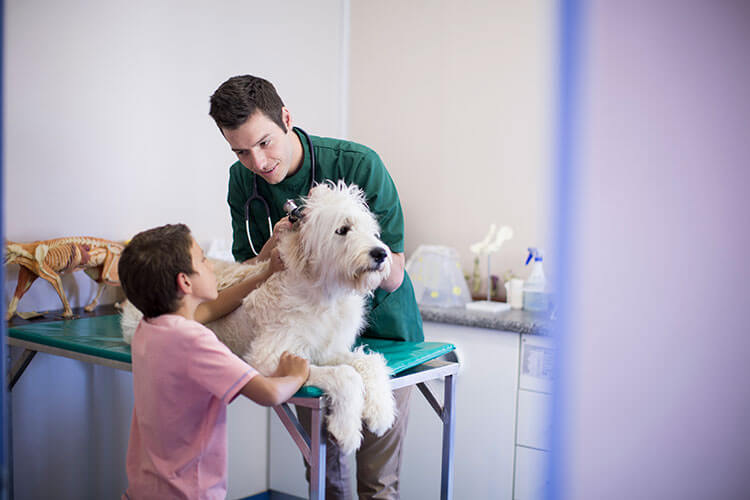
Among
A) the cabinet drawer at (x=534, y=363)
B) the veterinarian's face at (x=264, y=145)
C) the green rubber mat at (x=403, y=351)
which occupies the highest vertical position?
the veterinarian's face at (x=264, y=145)

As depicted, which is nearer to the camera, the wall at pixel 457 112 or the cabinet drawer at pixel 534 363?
the cabinet drawer at pixel 534 363

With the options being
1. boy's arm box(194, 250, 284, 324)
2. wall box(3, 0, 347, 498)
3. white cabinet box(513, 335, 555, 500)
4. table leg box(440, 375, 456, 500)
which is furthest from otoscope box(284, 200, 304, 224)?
white cabinet box(513, 335, 555, 500)

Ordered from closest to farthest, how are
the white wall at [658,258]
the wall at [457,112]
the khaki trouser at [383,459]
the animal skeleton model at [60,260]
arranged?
the white wall at [658,258] < the khaki trouser at [383,459] < the animal skeleton model at [60,260] < the wall at [457,112]

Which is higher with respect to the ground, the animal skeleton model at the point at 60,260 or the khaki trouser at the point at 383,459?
the animal skeleton model at the point at 60,260

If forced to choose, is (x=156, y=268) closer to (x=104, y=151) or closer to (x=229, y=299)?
(x=229, y=299)

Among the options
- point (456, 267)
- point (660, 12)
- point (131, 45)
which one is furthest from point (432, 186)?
point (660, 12)

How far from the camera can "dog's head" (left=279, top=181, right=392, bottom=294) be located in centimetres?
147

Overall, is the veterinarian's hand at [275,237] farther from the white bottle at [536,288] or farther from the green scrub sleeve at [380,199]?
the white bottle at [536,288]

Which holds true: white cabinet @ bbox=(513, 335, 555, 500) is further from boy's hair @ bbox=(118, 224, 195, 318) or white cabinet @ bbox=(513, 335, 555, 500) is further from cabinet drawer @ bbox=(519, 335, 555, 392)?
boy's hair @ bbox=(118, 224, 195, 318)

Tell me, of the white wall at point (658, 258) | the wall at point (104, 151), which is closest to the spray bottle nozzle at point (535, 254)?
the wall at point (104, 151)

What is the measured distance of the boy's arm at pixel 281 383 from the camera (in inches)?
48.9

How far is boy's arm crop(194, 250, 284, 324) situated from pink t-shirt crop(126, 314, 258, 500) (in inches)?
10.1

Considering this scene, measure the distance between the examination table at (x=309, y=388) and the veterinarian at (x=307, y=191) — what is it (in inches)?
5.0

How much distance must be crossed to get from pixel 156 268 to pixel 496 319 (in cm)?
164
